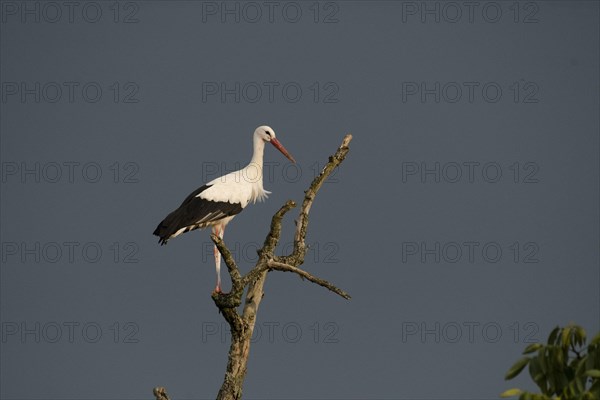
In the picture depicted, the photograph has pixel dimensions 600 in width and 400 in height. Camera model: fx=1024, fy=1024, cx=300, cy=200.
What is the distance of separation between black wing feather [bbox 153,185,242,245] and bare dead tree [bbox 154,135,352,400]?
2405mm

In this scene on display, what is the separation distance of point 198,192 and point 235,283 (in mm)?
4503

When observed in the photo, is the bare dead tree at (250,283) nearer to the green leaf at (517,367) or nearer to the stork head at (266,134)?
the stork head at (266,134)

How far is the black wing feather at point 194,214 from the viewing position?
14.1 metres

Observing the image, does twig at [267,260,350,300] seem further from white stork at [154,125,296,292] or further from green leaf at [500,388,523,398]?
green leaf at [500,388,523,398]

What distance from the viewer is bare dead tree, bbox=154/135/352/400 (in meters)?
11.0

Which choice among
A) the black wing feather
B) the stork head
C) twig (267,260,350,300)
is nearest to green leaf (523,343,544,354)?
twig (267,260,350,300)

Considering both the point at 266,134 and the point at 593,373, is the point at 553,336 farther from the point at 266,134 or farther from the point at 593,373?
the point at 266,134

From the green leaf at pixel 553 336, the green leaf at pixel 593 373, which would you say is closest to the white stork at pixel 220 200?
the green leaf at pixel 553 336

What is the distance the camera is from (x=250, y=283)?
1181cm

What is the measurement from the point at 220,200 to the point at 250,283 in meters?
3.46

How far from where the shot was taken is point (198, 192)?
15.2 meters

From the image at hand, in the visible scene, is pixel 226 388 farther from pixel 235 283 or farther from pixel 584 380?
pixel 584 380

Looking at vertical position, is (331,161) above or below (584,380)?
above

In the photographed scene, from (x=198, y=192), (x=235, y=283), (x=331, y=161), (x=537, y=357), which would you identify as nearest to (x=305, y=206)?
(x=331, y=161)
